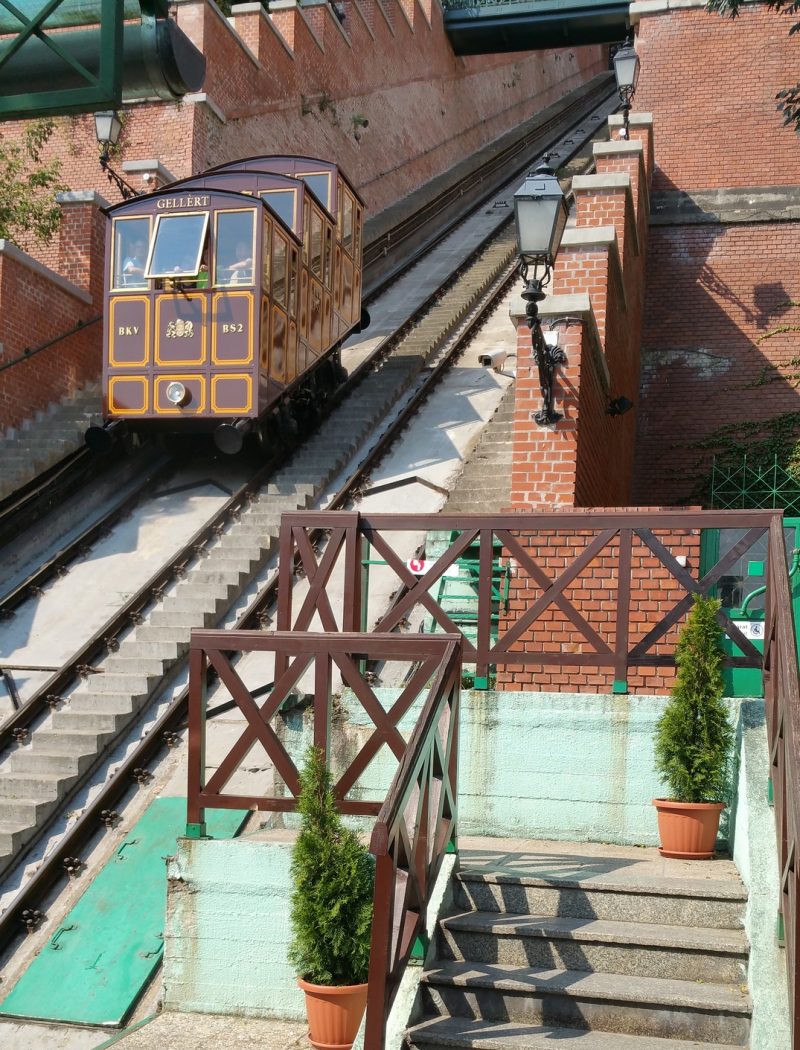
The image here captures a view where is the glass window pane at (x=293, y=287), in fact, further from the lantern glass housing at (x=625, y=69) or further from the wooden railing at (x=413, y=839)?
the wooden railing at (x=413, y=839)

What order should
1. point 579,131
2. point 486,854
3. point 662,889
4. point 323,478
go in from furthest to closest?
point 579,131
point 323,478
point 486,854
point 662,889

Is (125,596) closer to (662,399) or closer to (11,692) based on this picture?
(11,692)

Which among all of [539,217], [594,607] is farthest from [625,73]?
[594,607]

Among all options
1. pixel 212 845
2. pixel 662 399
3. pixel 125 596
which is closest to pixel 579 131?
pixel 662 399

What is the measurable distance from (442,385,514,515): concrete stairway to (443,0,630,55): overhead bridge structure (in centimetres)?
2451

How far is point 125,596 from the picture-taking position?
10992 mm

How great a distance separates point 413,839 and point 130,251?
9586mm

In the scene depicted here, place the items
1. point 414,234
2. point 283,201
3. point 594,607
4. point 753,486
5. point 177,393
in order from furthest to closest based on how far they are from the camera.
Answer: point 414,234 < point 283,201 < point 753,486 < point 177,393 < point 594,607

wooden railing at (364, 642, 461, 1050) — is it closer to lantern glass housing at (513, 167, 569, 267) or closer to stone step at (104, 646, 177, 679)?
lantern glass housing at (513, 167, 569, 267)

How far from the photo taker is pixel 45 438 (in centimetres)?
1382

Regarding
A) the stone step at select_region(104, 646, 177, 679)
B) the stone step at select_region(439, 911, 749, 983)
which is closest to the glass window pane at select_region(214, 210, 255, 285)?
A: the stone step at select_region(104, 646, 177, 679)

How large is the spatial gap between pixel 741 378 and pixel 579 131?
72.1 ft

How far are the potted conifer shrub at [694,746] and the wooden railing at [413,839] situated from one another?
3.37 feet

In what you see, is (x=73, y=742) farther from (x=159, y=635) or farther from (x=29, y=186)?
(x=29, y=186)
